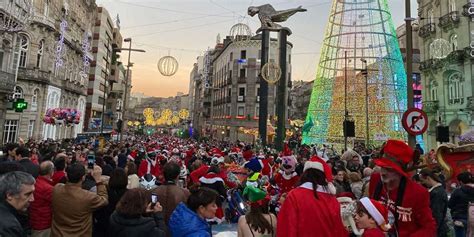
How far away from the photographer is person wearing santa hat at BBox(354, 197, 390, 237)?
111 inches

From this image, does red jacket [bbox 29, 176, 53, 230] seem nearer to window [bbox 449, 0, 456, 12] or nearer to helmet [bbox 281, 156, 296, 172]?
helmet [bbox 281, 156, 296, 172]

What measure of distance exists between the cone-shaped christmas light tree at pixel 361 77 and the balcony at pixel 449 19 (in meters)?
7.10

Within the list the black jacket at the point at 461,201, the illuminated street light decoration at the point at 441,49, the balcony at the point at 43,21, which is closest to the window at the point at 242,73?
the balcony at the point at 43,21

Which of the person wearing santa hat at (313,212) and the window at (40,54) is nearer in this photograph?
the person wearing santa hat at (313,212)

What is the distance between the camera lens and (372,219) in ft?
9.37

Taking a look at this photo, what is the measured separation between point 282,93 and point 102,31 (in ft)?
140

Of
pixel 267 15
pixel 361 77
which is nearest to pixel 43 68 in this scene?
pixel 267 15

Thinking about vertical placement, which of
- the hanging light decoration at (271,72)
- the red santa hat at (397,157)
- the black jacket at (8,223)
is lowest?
the black jacket at (8,223)

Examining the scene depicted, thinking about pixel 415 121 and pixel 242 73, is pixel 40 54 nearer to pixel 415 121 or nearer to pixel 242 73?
pixel 242 73

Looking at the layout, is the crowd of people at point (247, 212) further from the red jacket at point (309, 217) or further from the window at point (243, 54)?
the window at point (243, 54)

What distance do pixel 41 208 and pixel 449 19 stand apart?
32608 mm

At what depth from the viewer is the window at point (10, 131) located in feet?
82.4

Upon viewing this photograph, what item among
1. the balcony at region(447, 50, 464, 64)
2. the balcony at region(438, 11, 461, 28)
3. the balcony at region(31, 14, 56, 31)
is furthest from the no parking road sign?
the balcony at region(31, 14, 56, 31)

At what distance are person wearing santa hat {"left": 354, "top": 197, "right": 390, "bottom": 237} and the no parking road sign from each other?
16.2 feet
